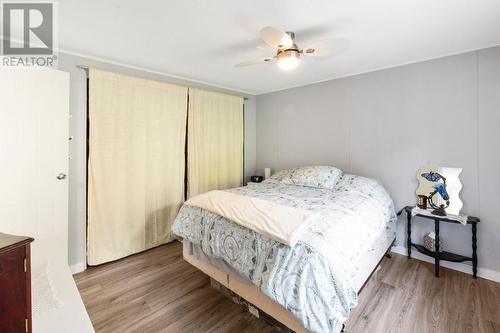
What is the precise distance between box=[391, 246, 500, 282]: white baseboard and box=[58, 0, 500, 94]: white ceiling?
2218mm

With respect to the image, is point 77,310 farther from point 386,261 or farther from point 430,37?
point 430,37

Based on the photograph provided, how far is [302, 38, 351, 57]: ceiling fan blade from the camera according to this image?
173cm

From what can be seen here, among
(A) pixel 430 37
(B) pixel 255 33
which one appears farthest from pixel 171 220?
(A) pixel 430 37

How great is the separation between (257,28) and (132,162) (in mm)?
2020

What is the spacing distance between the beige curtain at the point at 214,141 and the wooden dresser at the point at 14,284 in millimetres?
2681

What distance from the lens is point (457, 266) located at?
2.50 m

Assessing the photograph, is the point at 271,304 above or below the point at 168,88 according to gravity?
below

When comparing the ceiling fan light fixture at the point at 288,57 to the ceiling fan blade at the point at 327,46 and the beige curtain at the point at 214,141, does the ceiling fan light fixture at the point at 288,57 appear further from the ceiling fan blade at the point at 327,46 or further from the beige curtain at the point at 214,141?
the beige curtain at the point at 214,141

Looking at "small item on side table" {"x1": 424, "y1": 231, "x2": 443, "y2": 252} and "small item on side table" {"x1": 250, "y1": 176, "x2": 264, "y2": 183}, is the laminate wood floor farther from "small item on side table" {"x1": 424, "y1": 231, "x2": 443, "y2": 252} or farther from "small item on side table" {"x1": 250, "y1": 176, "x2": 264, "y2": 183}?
"small item on side table" {"x1": 250, "y1": 176, "x2": 264, "y2": 183}

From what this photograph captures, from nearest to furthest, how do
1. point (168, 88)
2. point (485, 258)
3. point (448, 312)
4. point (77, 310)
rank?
1. point (77, 310)
2. point (448, 312)
3. point (485, 258)
4. point (168, 88)

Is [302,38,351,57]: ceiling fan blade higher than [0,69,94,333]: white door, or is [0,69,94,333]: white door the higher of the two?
[302,38,351,57]: ceiling fan blade

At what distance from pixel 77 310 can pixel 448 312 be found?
8.32ft

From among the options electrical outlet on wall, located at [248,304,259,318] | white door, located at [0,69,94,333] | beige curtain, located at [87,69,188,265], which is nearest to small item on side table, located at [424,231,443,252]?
electrical outlet on wall, located at [248,304,259,318]

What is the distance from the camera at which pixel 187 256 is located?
2371 mm
